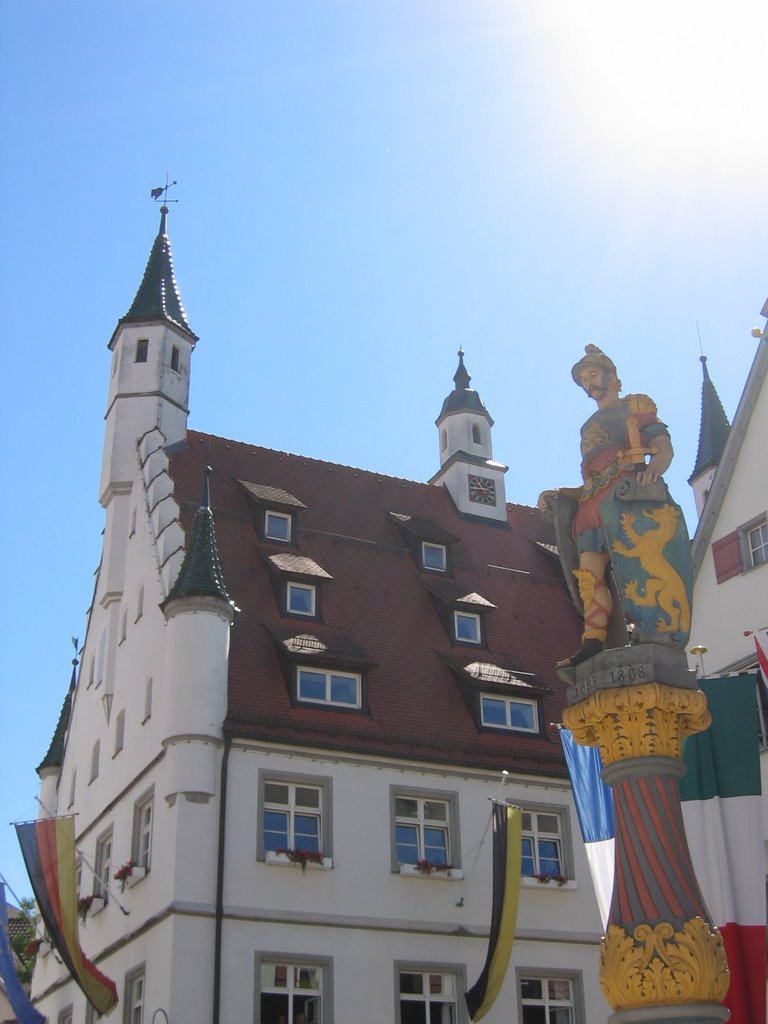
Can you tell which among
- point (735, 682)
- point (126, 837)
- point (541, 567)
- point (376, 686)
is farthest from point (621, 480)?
point (541, 567)

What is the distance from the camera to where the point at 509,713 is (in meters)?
26.5

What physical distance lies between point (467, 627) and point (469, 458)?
742cm

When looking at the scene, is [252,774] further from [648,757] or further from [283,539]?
[648,757]

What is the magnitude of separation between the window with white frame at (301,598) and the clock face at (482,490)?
27.1ft

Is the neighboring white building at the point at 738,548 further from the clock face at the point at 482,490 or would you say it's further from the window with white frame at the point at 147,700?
the clock face at the point at 482,490

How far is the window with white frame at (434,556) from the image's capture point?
30344 mm

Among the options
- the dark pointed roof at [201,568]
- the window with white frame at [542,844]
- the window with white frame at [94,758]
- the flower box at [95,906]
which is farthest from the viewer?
the window with white frame at [94,758]

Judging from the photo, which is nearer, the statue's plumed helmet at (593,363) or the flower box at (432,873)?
the statue's plumed helmet at (593,363)

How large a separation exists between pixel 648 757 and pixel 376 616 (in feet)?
52.4

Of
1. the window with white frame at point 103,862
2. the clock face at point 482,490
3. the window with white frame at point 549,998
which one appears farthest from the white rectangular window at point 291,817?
the clock face at point 482,490

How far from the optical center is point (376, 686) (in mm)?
25703

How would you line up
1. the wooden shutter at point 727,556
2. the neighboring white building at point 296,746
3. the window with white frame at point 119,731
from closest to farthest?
the wooden shutter at point 727,556 < the neighboring white building at point 296,746 < the window with white frame at point 119,731

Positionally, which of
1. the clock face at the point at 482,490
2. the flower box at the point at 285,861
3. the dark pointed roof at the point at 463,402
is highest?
Result: the dark pointed roof at the point at 463,402

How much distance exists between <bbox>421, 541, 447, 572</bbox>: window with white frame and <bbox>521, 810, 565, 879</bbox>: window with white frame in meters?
6.87
